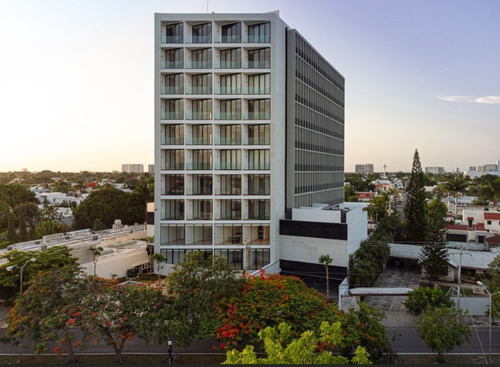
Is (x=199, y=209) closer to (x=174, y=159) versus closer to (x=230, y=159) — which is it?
(x=174, y=159)

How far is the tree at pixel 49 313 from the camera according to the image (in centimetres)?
1501

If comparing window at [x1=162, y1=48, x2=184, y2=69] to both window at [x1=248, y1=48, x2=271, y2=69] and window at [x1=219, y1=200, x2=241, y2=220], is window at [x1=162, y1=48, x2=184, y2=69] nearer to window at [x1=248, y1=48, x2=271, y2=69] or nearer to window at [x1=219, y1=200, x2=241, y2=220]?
window at [x1=248, y1=48, x2=271, y2=69]

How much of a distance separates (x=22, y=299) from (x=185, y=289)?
7057 mm

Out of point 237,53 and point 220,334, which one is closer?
point 220,334

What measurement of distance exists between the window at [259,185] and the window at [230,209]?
1606 mm

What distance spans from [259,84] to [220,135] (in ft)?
18.3

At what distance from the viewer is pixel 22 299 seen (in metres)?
16.5

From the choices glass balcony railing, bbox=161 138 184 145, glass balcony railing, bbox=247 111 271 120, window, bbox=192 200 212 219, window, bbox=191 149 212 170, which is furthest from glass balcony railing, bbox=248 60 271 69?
window, bbox=192 200 212 219

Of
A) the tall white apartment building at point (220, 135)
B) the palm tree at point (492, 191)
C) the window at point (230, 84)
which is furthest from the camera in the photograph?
the palm tree at point (492, 191)

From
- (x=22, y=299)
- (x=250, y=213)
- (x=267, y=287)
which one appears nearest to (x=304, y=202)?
(x=250, y=213)

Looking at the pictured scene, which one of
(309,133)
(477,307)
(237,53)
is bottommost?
(477,307)

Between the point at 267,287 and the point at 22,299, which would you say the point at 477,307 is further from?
the point at 22,299

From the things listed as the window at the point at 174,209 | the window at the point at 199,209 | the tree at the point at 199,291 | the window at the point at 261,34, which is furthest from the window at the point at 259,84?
Result: the tree at the point at 199,291

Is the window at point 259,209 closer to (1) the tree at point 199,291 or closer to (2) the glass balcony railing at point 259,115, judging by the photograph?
(2) the glass balcony railing at point 259,115
